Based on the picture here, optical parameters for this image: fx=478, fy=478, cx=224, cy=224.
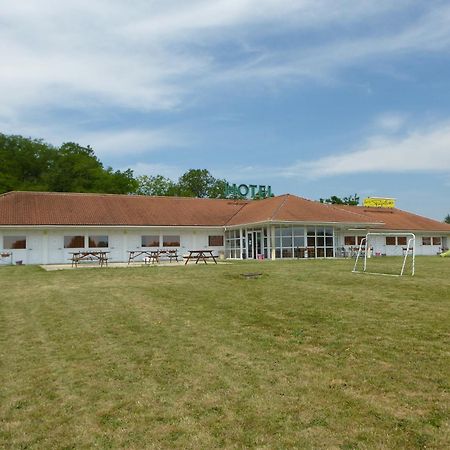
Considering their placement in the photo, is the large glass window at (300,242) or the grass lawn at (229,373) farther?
the large glass window at (300,242)

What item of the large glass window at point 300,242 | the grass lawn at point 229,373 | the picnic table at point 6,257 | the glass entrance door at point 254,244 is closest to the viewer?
the grass lawn at point 229,373

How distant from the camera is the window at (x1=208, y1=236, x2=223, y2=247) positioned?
112ft

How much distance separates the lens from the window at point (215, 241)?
34.1 metres

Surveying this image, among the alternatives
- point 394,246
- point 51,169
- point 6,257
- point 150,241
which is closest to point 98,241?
point 150,241

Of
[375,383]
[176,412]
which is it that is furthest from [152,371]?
[375,383]

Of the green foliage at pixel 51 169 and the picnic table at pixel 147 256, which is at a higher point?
the green foliage at pixel 51 169

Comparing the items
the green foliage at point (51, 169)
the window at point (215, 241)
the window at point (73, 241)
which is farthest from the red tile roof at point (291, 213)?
the green foliage at point (51, 169)

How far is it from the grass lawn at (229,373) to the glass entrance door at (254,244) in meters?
19.9

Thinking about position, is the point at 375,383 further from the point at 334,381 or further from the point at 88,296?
the point at 88,296

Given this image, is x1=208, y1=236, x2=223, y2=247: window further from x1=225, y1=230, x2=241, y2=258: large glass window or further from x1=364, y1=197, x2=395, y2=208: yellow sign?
x1=364, y1=197, x2=395, y2=208: yellow sign

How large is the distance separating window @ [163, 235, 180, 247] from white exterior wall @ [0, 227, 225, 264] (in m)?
0.22

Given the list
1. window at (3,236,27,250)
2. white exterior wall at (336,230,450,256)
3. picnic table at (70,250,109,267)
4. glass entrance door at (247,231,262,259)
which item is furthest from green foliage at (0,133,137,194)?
white exterior wall at (336,230,450,256)

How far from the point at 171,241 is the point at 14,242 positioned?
9847 millimetres

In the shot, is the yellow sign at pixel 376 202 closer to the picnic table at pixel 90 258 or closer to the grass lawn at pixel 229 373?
the picnic table at pixel 90 258
